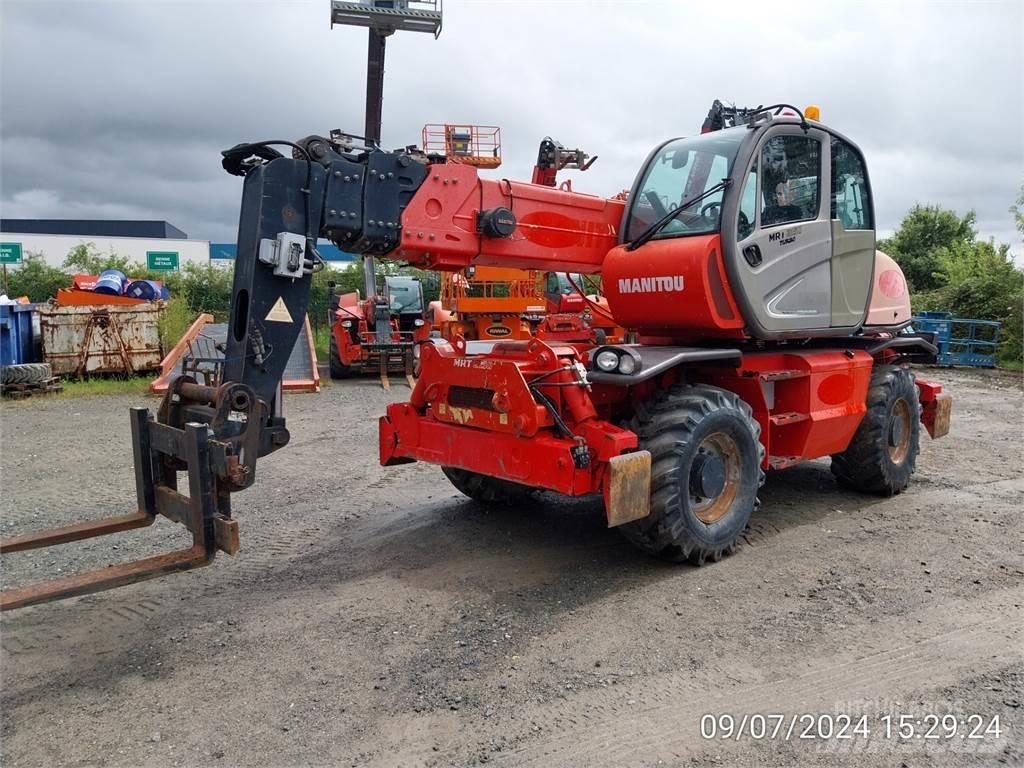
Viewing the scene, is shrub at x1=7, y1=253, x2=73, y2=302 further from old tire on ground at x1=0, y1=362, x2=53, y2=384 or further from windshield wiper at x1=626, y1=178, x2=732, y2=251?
windshield wiper at x1=626, y1=178, x2=732, y2=251

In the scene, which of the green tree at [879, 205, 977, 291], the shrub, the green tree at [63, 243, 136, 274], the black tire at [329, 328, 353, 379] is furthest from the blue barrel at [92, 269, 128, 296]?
the green tree at [879, 205, 977, 291]

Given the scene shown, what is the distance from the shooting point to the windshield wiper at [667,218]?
5.29 m

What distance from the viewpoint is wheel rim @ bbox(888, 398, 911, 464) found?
6.94m

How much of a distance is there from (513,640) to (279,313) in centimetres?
214

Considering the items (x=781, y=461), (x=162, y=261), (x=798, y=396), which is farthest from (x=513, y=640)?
(x=162, y=261)

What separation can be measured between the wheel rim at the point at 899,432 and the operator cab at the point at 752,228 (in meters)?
1.36

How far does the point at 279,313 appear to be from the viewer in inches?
169

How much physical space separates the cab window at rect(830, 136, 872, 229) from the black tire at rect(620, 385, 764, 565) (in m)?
1.91

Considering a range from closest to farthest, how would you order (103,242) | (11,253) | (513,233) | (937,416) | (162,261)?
(513,233)
(937,416)
(11,253)
(162,261)
(103,242)

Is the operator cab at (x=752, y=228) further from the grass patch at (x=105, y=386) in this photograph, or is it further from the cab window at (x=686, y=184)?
the grass patch at (x=105, y=386)

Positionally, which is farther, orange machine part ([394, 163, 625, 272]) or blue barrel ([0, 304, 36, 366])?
blue barrel ([0, 304, 36, 366])

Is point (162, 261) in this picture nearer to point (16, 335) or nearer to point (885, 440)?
point (16, 335)

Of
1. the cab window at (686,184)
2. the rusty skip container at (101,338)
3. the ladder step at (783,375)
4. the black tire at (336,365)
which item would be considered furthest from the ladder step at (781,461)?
the rusty skip container at (101,338)

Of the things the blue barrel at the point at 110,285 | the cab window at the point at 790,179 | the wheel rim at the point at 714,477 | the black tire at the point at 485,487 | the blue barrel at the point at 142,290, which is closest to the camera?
the wheel rim at the point at 714,477
